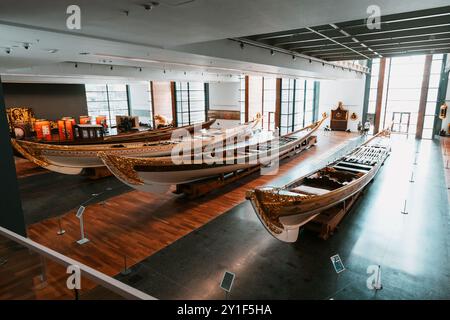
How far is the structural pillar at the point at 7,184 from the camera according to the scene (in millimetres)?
3609

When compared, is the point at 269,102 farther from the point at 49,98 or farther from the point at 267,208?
the point at 267,208

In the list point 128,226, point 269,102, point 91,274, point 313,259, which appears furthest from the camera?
point 269,102

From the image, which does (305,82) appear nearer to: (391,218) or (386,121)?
(386,121)

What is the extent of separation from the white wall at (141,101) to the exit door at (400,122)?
1804cm

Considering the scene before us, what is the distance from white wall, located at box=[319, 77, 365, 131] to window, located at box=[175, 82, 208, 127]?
868 cm

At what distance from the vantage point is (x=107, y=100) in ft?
74.6

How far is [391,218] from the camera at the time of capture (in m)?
5.59

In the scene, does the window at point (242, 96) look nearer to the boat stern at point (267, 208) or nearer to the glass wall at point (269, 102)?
the glass wall at point (269, 102)

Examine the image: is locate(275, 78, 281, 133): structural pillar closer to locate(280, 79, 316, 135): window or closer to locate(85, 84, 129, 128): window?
locate(280, 79, 316, 135): window

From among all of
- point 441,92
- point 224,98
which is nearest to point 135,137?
point 224,98

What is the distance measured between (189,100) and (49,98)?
9.27m

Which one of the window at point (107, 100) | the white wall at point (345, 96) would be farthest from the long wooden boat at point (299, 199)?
the window at point (107, 100)
